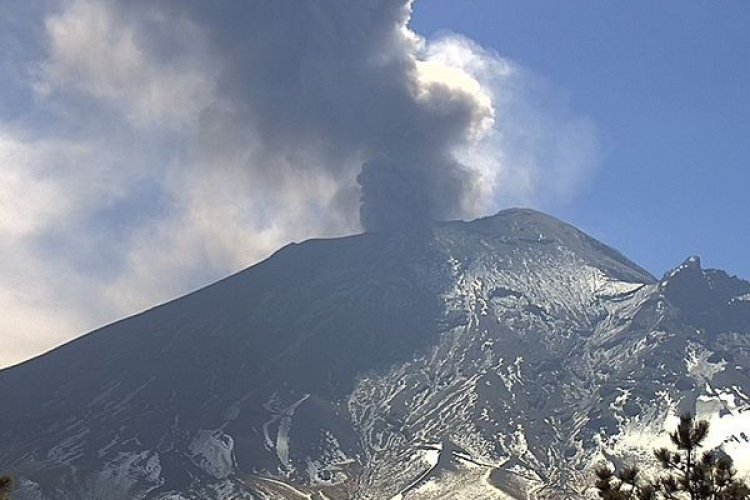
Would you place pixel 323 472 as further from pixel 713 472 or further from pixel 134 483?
pixel 713 472

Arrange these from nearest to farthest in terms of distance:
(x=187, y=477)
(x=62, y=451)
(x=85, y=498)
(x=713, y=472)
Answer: (x=713, y=472) < (x=85, y=498) < (x=187, y=477) < (x=62, y=451)

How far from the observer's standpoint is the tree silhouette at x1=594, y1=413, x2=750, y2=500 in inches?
560

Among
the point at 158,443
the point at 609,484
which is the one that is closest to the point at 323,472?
the point at 158,443

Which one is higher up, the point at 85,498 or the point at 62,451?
the point at 62,451

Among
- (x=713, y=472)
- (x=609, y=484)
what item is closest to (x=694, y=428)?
(x=713, y=472)

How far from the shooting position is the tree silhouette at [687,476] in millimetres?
14219

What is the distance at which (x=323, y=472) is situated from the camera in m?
189

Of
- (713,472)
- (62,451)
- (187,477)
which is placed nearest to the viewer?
(713,472)

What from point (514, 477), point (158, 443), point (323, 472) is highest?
point (158, 443)

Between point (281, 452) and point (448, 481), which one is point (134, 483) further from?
point (448, 481)

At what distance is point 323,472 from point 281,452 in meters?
12.9

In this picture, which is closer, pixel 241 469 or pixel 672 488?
pixel 672 488

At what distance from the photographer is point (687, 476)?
1437cm

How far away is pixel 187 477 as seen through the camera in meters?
178
